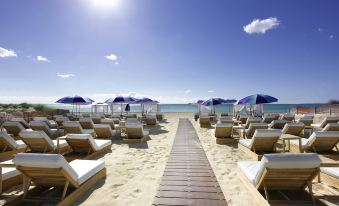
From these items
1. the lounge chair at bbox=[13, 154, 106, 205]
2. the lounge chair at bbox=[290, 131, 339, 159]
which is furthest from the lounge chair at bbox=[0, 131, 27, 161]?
the lounge chair at bbox=[290, 131, 339, 159]

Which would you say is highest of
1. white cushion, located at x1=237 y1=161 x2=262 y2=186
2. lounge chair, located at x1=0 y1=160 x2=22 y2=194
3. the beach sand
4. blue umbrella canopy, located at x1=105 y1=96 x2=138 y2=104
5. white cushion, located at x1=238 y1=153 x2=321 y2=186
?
blue umbrella canopy, located at x1=105 y1=96 x2=138 y2=104

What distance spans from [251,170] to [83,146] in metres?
4.59

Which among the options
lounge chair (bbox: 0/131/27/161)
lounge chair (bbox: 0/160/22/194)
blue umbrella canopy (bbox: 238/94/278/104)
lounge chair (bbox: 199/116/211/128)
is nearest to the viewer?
lounge chair (bbox: 0/160/22/194)

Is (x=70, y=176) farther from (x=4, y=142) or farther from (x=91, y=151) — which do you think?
(x=4, y=142)

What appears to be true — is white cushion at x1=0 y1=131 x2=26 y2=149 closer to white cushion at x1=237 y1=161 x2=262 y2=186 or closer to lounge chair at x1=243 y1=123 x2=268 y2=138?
white cushion at x1=237 y1=161 x2=262 y2=186

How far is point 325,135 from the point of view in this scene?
5711mm

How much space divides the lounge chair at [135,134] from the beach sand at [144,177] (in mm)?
1009

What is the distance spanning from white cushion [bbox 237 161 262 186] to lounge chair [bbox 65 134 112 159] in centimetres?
404

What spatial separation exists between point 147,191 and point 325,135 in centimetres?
493

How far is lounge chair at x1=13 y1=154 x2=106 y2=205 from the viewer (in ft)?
10.4

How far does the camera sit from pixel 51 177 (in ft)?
11.3

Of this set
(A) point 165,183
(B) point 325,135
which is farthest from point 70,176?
(B) point 325,135

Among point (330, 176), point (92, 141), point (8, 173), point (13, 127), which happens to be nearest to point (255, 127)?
point (330, 176)

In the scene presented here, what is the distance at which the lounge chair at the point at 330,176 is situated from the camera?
3844 mm
